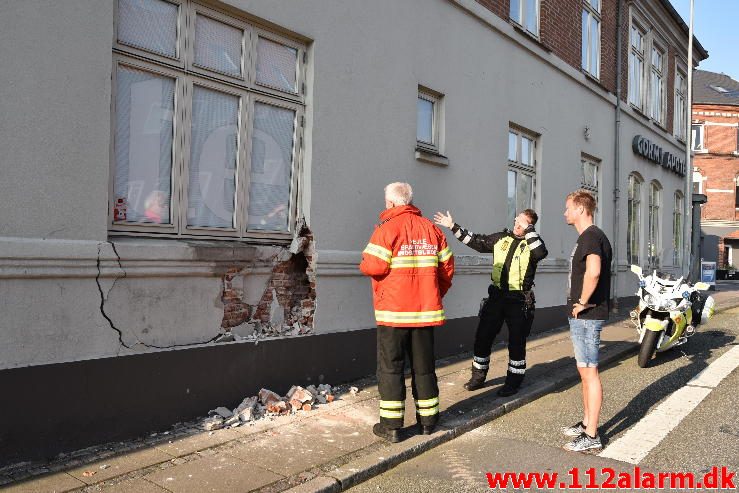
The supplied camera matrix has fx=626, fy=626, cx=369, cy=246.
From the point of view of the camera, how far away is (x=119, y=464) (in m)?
4.17

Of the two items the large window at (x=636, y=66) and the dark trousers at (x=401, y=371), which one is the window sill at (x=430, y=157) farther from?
the large window at (x=636, y=66)

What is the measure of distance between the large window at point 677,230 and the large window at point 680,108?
2.00m

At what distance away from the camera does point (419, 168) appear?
25.4 feet

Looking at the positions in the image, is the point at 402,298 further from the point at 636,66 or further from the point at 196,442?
the point at 636,66

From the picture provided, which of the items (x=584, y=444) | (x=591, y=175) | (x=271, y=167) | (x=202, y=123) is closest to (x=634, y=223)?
(x=591, y=175)

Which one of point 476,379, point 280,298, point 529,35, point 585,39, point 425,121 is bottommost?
point 476,379

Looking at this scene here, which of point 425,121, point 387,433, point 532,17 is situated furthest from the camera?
point 532,17

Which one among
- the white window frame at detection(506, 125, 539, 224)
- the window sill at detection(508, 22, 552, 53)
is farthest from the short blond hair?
the window sill at detection(508, 22, 552, 53)

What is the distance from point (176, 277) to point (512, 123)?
6660mm

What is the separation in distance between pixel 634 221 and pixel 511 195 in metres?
7.33

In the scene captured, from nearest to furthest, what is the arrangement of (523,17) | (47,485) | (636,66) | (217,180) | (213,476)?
(47,485) → (213,476) → (217,180) → (523,17) → (636,66)

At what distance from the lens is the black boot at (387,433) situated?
4.74 meters

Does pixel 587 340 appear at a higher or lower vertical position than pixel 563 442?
higher

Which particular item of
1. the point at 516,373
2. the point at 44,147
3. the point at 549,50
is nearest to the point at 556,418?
the point at 516,373
